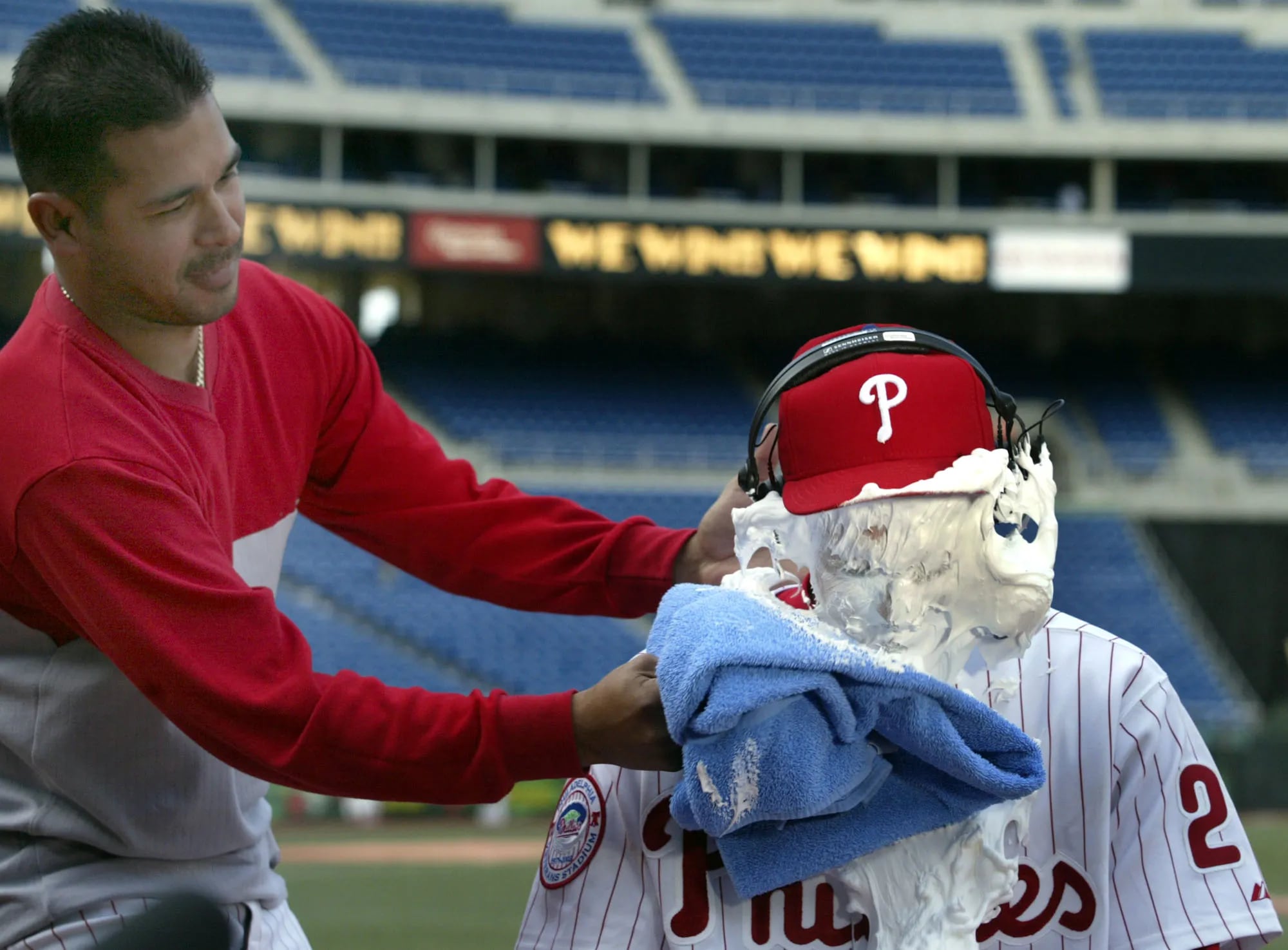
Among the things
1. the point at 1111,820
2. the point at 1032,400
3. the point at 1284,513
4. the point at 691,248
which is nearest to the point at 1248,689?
the point at 1284,513

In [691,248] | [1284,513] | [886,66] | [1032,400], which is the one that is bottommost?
[1284,513]

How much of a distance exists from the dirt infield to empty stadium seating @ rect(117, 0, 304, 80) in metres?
8.59

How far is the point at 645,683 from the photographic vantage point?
4.08 feet

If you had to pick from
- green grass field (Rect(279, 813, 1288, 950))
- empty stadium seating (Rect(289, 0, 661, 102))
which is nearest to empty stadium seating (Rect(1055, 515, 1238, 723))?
green grass field (Rect(279, 813, 1288, 950))

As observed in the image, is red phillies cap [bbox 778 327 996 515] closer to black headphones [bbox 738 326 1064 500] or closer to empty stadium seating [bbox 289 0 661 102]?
black headphones [bbox 738 326 1064 500]

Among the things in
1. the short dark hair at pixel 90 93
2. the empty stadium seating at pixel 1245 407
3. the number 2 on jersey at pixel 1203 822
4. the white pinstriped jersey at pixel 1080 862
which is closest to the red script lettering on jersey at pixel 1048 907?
the white pinstriped jersey at pixel 1080 862

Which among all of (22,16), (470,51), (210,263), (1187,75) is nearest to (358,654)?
(470,51)

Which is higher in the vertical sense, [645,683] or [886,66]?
[886,66]

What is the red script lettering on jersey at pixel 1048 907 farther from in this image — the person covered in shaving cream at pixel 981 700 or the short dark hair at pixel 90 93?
the short dark hair at pixel 90 93

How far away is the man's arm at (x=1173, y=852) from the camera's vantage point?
133 cm

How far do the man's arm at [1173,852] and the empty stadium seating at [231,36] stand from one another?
15.6 m

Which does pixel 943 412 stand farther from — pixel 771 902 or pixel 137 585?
pixel 137 585

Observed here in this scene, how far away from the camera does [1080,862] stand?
4.45 feet

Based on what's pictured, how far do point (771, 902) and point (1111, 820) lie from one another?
33 cm
